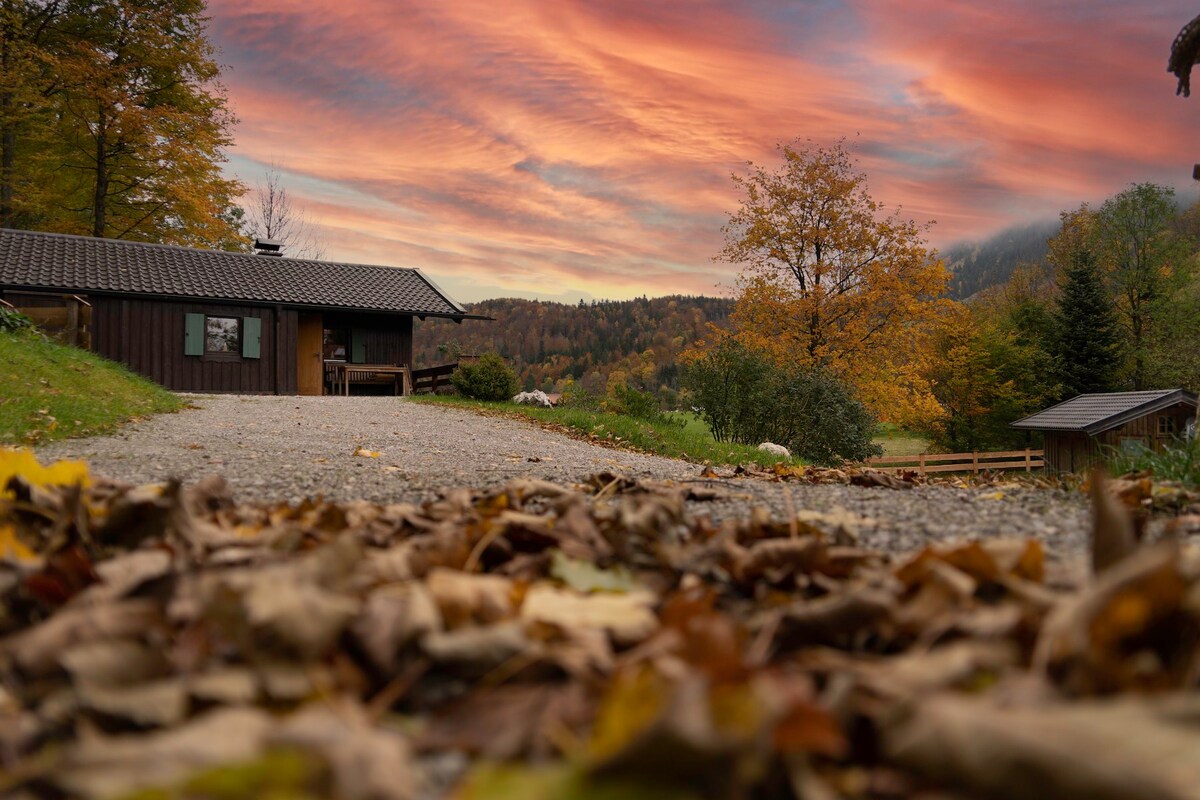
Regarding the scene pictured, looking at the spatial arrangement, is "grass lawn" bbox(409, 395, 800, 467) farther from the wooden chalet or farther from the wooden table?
the wooden chalet

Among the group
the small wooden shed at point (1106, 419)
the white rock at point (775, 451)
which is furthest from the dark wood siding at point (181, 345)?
the small wooden shed at point (1106, 419)

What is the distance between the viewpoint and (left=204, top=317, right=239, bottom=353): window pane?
20609mm

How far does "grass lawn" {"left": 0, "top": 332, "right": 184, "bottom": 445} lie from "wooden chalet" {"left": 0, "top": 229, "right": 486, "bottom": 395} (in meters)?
6.05

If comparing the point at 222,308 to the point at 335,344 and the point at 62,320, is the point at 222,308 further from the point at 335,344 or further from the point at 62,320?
the point at 62,320

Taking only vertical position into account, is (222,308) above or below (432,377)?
above

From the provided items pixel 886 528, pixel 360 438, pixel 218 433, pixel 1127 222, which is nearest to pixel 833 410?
pixel 360 438

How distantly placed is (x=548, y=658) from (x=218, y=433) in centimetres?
880

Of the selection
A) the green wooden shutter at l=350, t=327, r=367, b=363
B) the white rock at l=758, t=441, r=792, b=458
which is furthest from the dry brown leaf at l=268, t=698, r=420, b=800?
the green wooden shutter at l=350, t=327, r=367, b=363

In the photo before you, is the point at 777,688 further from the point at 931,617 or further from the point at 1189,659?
the point at 1189,659

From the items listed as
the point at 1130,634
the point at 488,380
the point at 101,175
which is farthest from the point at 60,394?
the point at 101,175

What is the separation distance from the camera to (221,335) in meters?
20.8

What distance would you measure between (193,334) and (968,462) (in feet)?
89.1

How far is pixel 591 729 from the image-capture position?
834 millimetres

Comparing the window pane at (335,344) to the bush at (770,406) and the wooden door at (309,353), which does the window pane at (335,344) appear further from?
the bush at (770,406)
